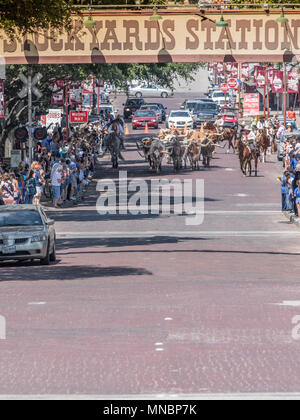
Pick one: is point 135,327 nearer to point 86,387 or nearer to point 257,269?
point 86,387

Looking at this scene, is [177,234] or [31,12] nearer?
[31,12]

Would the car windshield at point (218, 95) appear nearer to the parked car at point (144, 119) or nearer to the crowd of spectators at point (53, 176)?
the parked car at point (144, 119)

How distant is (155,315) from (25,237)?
25.6 feet

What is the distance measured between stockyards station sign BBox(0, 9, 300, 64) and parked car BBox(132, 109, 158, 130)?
56343mm

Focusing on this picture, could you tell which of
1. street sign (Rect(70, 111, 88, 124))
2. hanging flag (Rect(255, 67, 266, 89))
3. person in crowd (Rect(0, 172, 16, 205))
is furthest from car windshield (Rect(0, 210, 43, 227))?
hanging flag (Rect(255, 67, 266, 89))

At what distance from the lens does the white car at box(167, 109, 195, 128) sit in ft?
257

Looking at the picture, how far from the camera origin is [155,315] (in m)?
15.5

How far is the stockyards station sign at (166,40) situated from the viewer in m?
29.3

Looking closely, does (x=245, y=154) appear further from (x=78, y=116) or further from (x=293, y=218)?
(x=293, y=218)

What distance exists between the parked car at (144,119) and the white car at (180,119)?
20.3ft

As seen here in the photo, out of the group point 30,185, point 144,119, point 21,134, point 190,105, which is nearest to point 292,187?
point 30,185

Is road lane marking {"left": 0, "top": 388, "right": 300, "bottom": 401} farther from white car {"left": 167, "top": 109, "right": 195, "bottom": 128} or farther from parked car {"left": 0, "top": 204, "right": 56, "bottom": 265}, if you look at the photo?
white car {"left": 167, "top": 109, "right": 195, "bottom": 128}

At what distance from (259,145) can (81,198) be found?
1884cm

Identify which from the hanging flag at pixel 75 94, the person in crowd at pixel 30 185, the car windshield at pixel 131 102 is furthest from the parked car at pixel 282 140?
the car windshield at pixel 131 102
